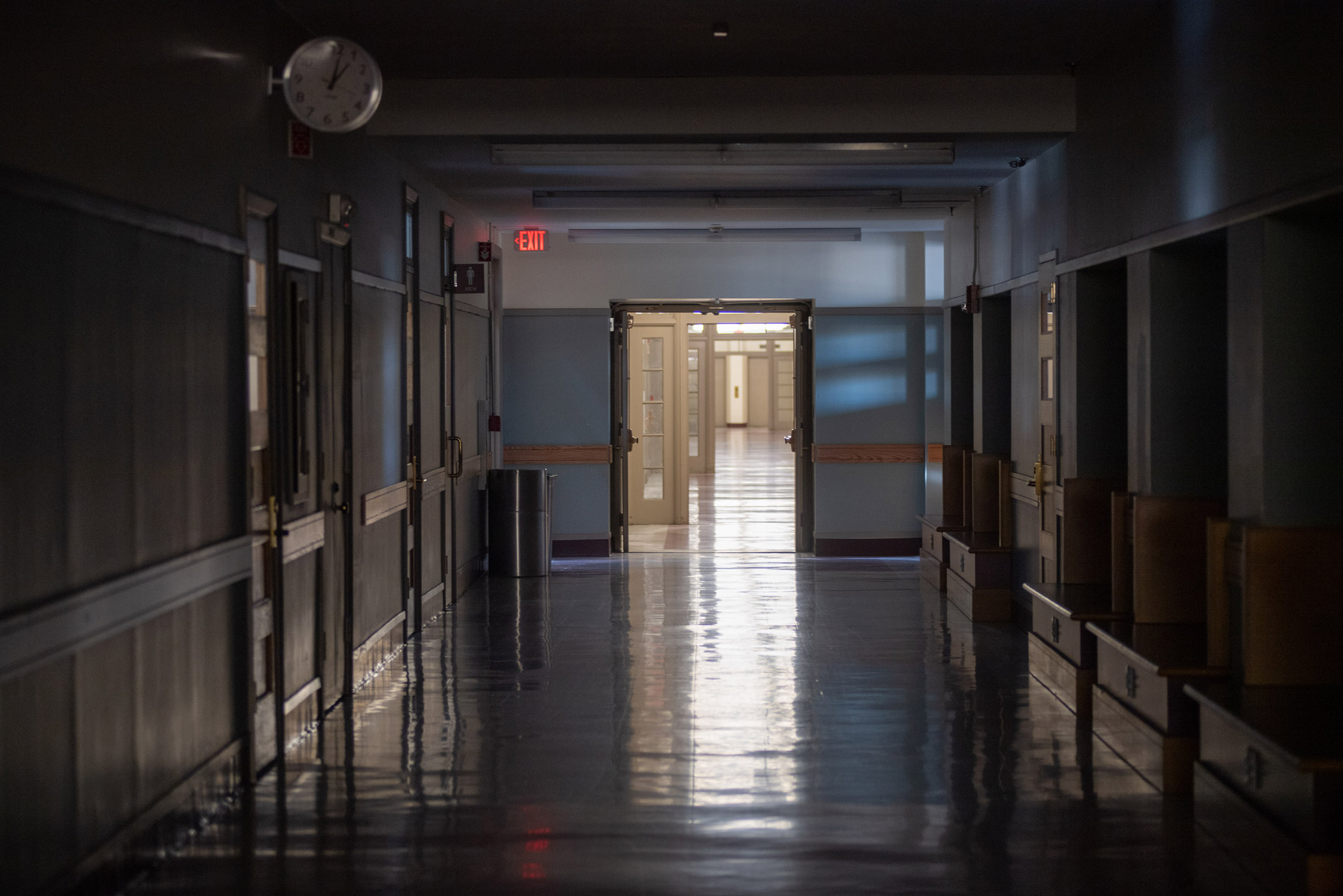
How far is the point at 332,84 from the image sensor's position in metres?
4.79

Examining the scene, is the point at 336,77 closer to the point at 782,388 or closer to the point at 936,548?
the point at 936,548

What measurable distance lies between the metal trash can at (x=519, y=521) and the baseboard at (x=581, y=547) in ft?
4.55

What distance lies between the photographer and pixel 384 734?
211 inches

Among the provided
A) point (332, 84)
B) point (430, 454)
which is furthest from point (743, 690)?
point (332, 84)

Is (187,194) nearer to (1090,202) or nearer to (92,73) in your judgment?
(92,73)

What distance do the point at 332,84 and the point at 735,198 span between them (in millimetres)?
4706

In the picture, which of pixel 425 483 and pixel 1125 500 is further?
pixel 425 483

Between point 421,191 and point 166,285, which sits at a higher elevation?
point 421,191

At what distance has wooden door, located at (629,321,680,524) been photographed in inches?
525

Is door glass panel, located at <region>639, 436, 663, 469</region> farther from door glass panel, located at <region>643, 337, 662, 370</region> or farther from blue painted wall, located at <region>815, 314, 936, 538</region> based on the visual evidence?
blue painted wall, located at <region>815, 314, 936, 538</region>

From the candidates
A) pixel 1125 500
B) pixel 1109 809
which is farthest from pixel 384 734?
pixel 1125 500

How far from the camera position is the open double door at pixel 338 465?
497 cm

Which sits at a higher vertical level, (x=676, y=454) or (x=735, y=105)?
(x=735, y=105)

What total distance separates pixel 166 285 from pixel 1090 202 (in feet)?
14.4
